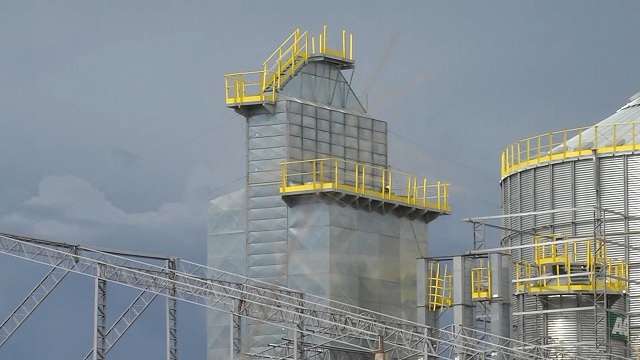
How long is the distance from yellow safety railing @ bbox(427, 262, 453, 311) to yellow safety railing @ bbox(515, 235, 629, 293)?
10.6ft

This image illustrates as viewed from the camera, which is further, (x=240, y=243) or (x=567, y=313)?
(x=240, y=243)

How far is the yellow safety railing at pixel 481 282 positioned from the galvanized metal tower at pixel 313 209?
7.13 feet

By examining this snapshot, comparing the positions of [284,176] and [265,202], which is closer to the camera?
[284,176]

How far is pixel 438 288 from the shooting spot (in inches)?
2478

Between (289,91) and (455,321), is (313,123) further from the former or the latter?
(455,321)

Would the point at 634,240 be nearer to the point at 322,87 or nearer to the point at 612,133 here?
the point at 612,133

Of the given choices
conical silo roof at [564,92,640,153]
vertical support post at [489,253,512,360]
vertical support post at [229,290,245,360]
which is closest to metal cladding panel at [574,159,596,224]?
conical silo roof at [564,92,640,153]

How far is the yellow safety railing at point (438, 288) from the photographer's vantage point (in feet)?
205

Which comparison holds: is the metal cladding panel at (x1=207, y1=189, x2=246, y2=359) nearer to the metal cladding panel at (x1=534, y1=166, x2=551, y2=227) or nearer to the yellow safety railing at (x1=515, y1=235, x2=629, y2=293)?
the yellow safety railing at (x1=515, y1=235, x2=629, y2=293)

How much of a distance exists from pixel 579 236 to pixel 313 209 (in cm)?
1080

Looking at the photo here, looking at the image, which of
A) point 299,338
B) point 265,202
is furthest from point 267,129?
point 299,338

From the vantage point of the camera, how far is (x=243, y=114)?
65125mm

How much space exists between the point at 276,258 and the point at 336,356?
4792 mm

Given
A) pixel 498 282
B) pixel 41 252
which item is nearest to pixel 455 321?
pixel 498 282
